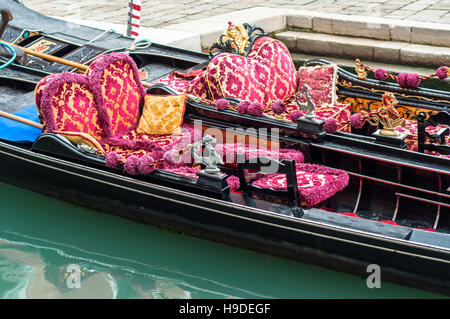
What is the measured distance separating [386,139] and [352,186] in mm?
306

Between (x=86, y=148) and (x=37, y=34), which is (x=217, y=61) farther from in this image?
(x=37, y=34)

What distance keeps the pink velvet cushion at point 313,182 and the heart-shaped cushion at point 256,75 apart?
0.79 meters

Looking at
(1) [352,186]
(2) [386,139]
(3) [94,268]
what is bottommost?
(3) [94,268]

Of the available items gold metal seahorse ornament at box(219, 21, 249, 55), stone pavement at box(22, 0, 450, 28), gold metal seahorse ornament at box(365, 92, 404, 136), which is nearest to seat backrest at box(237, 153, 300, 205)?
gold metal seahorse ornament at box(365, 92, 404, 136)

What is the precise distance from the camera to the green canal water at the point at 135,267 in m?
3.45

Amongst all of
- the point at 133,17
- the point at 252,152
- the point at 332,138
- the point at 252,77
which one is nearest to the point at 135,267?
the point at 252,152

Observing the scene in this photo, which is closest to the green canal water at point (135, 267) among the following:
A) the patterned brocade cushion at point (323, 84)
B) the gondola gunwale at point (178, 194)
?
the gondola gunwale at point (178, 194)

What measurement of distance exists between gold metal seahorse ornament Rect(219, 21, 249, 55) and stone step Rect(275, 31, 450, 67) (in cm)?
199

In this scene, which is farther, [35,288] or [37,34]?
[37,34]

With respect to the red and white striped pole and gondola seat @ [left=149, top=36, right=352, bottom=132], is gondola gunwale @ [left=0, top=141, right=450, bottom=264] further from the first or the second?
the red and white striped pole

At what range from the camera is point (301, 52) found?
6.71 meters
